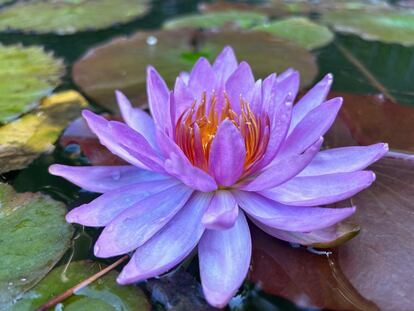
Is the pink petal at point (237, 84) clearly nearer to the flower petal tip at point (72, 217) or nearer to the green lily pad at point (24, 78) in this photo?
the flower petal tip at point (72, 217)

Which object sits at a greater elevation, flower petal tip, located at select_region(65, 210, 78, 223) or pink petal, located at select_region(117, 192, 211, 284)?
flower petal tip, located at select_region(65, 210, 78, 223)

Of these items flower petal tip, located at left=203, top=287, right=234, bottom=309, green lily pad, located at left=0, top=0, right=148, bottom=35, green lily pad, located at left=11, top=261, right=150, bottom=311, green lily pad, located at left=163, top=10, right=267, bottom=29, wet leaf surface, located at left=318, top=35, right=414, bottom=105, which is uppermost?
flower petal tip, located at left=203, top=287, right=234, bottom=309

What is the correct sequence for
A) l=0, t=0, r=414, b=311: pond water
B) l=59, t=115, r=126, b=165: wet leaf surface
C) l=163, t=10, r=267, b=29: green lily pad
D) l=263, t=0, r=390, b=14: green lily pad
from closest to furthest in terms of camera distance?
l=0, t=0, r=414, b=311: pond water → l=59, t=115, r=126, b=165: wet leaf surface → l=163, t=10, r=267, b=29: green lily pad → l=263, t=0, r=390, b=14: green lily pad

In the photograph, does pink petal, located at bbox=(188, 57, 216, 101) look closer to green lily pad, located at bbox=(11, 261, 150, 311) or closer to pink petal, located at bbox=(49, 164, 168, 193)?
pink petal, located at bbox=(49, 164, 168, 193)

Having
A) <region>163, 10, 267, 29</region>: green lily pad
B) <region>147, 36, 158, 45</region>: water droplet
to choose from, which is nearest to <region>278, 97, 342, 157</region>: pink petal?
<region>147, 36, 158, 45</region>: water droplet

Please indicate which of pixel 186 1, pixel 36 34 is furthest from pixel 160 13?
pixel 36 34

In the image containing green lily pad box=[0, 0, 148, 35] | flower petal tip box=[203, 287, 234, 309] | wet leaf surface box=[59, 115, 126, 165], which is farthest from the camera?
green lily pad box=[0, 0, 148, 35]

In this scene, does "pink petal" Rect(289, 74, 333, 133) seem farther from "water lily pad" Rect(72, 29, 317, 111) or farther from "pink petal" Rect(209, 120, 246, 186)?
"water lily pad" Rect(72, 29, 317, 111)

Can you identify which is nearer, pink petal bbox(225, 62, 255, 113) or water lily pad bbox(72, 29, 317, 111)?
Result: pink petal bbox(225, 62, 255, 113)

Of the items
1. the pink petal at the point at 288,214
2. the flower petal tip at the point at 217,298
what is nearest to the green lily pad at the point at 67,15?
the pink petal at the point at 288,214
